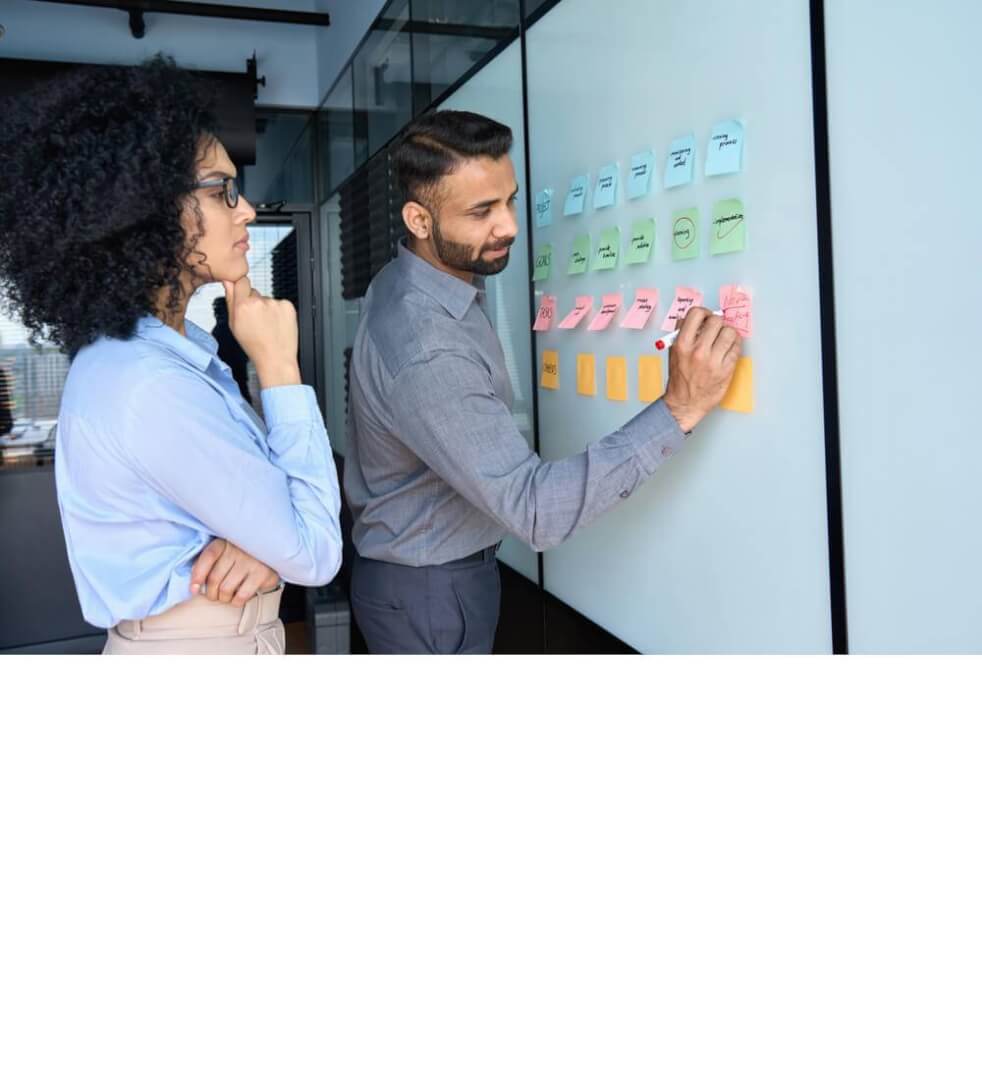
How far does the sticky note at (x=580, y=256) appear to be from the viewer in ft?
6.62

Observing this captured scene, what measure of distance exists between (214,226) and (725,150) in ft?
2.43

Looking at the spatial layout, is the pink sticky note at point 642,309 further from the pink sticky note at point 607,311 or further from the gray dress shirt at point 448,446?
the gray dress shirt at point 448,446

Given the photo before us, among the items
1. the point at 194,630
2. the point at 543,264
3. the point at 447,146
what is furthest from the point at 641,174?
the point at 194,630

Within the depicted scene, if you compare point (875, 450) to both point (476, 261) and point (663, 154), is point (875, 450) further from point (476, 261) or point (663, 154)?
point (476, 261)

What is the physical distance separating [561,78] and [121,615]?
143 cm

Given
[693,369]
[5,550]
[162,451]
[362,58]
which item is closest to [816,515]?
[693,369]

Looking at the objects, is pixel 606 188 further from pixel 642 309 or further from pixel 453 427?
pixel 453 427

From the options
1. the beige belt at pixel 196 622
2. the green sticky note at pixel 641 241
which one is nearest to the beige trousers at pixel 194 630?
the beige belt at pixel 196 622

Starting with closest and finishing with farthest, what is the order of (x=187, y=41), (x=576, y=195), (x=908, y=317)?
1. (x=908, y=317)
2. (x=576, y=195)
3. (x=187, y=41)

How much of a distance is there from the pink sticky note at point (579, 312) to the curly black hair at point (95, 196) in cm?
93

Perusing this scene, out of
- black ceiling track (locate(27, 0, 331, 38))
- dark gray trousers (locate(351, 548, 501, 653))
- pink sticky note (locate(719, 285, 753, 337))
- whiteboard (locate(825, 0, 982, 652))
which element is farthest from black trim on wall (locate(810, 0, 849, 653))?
black ceiling track (locate(27, 0, 331, 38))

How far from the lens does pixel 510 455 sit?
5.14ft

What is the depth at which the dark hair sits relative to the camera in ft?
Result: 5.77

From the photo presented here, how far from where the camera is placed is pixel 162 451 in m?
1.19
